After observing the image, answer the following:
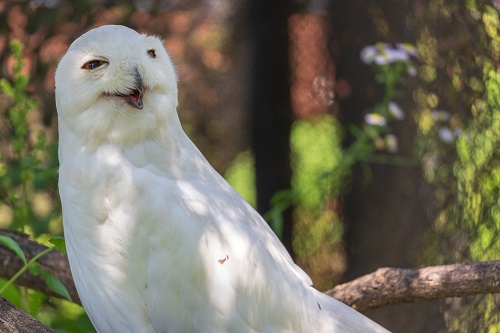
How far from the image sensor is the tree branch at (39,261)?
3.10 metres

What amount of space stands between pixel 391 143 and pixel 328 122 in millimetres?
431

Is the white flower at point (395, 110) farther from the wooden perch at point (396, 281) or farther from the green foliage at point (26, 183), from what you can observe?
the green foliage at point (26, 183)

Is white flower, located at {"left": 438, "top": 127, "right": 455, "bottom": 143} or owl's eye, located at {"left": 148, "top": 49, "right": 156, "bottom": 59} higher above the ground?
owl's eye, located at {"left": 148, "top": 49, "right": 156, "bottom": 59}

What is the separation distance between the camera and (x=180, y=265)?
7.86 feet

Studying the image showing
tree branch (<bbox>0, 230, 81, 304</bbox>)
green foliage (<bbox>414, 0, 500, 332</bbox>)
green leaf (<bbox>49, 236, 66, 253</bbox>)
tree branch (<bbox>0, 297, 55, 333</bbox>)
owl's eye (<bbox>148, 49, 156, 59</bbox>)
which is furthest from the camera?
green foliage (<bbox>414, 0, 500, 332</bbox>)

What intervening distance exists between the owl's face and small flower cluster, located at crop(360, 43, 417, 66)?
149cm

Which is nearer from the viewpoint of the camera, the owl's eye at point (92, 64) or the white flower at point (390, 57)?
the owl's eye at point (92, 64)

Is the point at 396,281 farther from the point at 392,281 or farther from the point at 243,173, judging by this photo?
the point at 243,173

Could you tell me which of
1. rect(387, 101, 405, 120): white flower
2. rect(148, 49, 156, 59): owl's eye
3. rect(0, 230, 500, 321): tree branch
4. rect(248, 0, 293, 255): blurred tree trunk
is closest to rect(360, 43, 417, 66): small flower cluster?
rect(387, 101, 405, 120): white flower

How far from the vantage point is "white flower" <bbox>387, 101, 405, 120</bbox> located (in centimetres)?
391

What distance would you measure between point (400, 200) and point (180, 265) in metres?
1.83

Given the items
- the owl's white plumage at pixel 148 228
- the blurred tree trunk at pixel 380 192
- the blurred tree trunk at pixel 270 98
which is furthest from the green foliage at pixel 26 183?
the blurred tree trunk at pixel 380 192

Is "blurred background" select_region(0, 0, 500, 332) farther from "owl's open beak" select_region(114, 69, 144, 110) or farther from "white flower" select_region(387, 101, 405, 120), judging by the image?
"owl's open beak" select_region(114, 69, 144, 110)

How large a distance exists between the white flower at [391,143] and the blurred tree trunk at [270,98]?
0.66m
